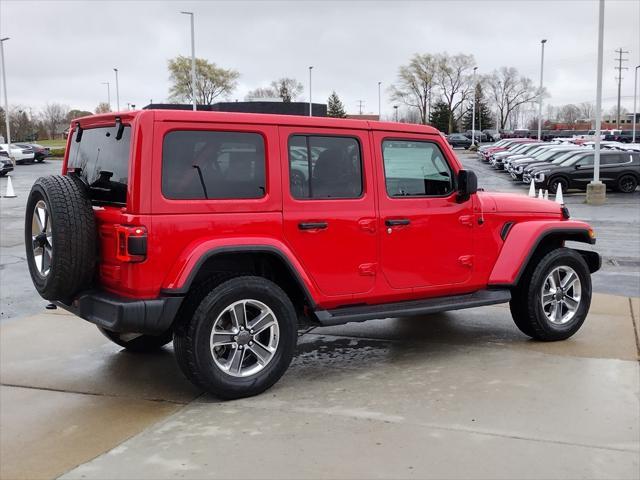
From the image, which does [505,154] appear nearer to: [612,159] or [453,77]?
[612,159]

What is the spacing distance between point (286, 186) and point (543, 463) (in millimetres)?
2431

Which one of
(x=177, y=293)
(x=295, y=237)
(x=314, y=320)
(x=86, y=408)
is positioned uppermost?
(x=295, y=237)

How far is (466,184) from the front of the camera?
17.8 ft

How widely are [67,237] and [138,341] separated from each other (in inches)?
69.4

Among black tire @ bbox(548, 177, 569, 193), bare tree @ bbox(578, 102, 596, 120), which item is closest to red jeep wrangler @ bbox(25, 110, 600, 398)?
black tire @ bbox(548, 177, 569, 193)

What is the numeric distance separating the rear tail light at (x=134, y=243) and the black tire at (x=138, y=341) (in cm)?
164

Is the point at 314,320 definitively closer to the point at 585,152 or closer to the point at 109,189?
the point at 109,189

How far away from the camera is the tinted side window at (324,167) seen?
4836 mm

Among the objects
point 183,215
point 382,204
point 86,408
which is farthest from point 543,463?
point 86,408

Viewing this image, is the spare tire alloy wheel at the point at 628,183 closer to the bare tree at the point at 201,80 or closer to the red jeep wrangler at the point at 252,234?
the red jeep wrangler at the point at 252,234

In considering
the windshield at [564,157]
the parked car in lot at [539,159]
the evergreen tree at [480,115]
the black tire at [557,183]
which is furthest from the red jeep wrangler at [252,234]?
the evergreen tree at [480,115]

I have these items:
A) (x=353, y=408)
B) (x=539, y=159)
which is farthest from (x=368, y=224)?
(x=539, y=159)

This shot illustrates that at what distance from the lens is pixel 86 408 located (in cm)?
456

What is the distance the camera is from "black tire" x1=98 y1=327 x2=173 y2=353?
5707 millimetres
